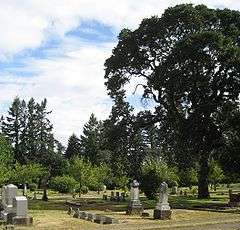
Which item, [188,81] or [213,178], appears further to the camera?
[213,178]

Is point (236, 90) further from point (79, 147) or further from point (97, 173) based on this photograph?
point (79, 147)

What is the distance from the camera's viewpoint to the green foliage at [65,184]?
55.5 metres

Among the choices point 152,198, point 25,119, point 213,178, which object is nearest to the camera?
point 152,198

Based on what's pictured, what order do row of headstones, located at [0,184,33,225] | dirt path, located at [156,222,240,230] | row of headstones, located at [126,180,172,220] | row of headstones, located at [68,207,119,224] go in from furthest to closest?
row of headstones, located at [126,180,172,220] < row of headstones, located at [68,207,119,224] < row of headstones, located at [0,184,33,225] < dirt path, located at [156,222,240,230]

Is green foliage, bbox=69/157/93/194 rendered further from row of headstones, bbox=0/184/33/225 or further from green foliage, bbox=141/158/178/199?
row of headstones, bbox=0/184/33/225

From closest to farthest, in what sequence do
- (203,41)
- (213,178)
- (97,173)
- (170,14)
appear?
(203,41), (170,14), (97,173), (213,178)

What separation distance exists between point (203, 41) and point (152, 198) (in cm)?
1522

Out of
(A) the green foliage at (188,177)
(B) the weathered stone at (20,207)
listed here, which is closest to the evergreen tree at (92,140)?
(A) the green foliage at (188,177)

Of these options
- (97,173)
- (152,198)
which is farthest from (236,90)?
(97,173)

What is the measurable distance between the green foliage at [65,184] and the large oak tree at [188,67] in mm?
13137

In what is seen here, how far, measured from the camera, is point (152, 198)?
46625mm

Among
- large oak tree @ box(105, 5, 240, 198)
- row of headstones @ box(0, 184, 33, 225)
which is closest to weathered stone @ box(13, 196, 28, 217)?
row of headstones @ box(0, 184, 33, 225)

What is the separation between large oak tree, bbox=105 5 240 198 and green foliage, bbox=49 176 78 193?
13.1 meters

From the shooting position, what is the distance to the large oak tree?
1582 inches
